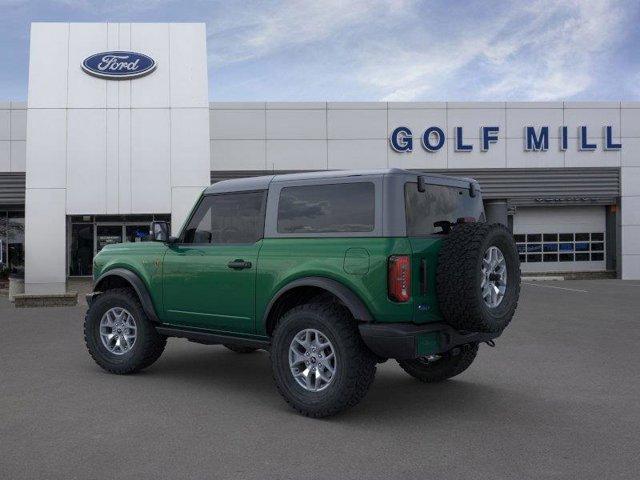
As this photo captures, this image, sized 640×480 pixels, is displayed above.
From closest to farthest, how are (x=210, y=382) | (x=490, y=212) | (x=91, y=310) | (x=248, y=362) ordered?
1. (x=210, y=382)
2. (x=91, y=310)
3. (x=248, y=362)
4. (x=490, y=212)

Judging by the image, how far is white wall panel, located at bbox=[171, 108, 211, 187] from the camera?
20172 millimetres

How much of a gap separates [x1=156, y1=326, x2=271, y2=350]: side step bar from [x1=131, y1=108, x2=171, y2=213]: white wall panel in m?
13.9

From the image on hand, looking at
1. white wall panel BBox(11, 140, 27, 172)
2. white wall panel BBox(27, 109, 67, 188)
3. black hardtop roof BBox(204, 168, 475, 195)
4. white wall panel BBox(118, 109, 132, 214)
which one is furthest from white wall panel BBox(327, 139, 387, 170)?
black hardtop roof BBox(204, 168, 475, 195)

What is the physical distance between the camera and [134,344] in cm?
699

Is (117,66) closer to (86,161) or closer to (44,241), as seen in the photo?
(86,161)

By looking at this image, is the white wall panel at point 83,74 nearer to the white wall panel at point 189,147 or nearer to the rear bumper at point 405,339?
the white wall panel at point 189,147

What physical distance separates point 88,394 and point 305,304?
2.34 meters

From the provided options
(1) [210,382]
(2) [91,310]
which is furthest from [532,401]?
(2) [91,310]

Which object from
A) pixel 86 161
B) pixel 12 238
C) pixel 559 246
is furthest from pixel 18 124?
pixel 559 246

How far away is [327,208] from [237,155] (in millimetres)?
19914

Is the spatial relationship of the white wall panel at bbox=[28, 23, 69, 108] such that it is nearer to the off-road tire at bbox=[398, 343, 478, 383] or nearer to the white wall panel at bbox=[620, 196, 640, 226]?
the off-road tire at bbox=[398, 343, 478, 383]

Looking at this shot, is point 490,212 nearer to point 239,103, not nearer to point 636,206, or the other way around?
point 636,206

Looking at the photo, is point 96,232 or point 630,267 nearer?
point 96,232

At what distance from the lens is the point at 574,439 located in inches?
187
